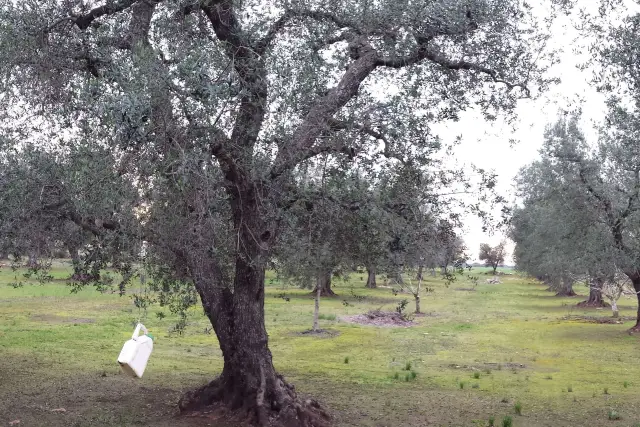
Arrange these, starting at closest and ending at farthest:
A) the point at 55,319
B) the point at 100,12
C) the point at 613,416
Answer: the point at 100,12 → the point at 613,416 → the point at 55,319

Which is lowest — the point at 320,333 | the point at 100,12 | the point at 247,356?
the point at 320,333

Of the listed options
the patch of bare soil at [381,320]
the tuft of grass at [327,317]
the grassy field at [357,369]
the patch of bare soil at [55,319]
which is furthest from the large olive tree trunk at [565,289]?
the patch of bare soil at [55,319]

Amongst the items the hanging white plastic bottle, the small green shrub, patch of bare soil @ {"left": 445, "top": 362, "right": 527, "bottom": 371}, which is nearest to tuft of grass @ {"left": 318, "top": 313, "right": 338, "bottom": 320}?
patch of bare soil @ {"left": 445, "top": 362, "right": 527, "bottom": 371}

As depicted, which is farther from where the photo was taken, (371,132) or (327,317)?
(327,317)

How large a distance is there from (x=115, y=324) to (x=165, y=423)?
16.7m

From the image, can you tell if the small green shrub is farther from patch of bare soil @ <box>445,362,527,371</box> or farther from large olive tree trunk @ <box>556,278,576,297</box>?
large olive tree trunk @ <box>556,278,576,297</box>

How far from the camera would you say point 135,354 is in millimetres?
9156

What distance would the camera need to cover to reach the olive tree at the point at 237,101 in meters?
7.98

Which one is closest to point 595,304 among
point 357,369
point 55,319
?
point 357,369

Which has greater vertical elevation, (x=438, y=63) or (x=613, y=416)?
(x=438, y=63)

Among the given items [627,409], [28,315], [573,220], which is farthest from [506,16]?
[28,315]

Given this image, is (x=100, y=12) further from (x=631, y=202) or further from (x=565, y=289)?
(x=565, y=289)

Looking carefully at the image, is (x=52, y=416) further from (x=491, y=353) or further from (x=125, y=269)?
(x=491, y=353)

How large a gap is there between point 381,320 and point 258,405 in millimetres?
23793
